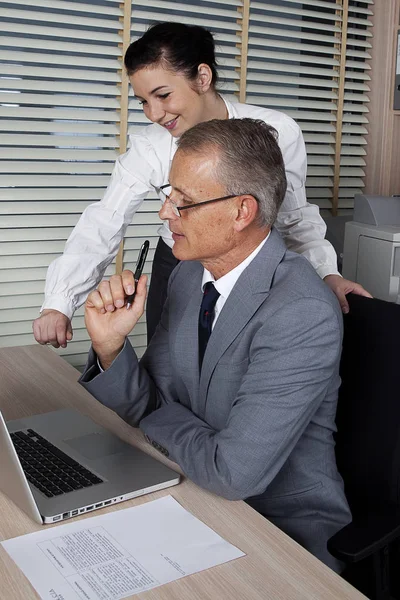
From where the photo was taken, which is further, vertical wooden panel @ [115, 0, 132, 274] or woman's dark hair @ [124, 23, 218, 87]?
vertical wooden panel @ [115, 0, 132, 274]

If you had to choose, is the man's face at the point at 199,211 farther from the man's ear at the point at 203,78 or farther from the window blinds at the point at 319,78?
the window blinds at the point at 319,78

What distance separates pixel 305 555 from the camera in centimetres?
112

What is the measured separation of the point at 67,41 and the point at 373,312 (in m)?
1.89

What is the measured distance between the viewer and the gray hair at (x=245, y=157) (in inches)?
57.4

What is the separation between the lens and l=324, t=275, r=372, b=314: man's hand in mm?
1618

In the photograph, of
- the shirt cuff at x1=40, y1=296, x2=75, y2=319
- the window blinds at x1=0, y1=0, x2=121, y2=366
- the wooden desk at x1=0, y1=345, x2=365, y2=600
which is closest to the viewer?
the wooden desk at x1=0, y1=345, x2=365, y2=600

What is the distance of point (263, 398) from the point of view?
1.32 meters

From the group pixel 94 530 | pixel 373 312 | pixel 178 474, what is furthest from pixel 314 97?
pixel 94 530

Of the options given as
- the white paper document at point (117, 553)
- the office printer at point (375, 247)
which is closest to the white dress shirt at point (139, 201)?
the office printer at point (375, 247)

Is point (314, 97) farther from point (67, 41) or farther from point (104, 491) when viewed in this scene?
point (104, 491)

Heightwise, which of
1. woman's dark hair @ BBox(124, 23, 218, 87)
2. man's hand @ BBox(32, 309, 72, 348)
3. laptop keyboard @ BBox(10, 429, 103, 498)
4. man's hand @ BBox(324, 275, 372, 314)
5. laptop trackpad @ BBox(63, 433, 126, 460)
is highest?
woman's dark hair @ BBox(124, 23, 218, 87)

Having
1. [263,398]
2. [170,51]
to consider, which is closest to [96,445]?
[263,398]

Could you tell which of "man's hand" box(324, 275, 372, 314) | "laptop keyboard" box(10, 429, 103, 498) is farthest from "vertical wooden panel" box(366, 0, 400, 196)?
"laptop keyboard" box(10, 429, 103, 498)

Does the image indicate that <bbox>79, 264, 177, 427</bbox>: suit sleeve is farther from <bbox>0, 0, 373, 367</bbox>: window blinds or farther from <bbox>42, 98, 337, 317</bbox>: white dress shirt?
<bbox>0, 0, 373, 367</bbox>: window blinds
